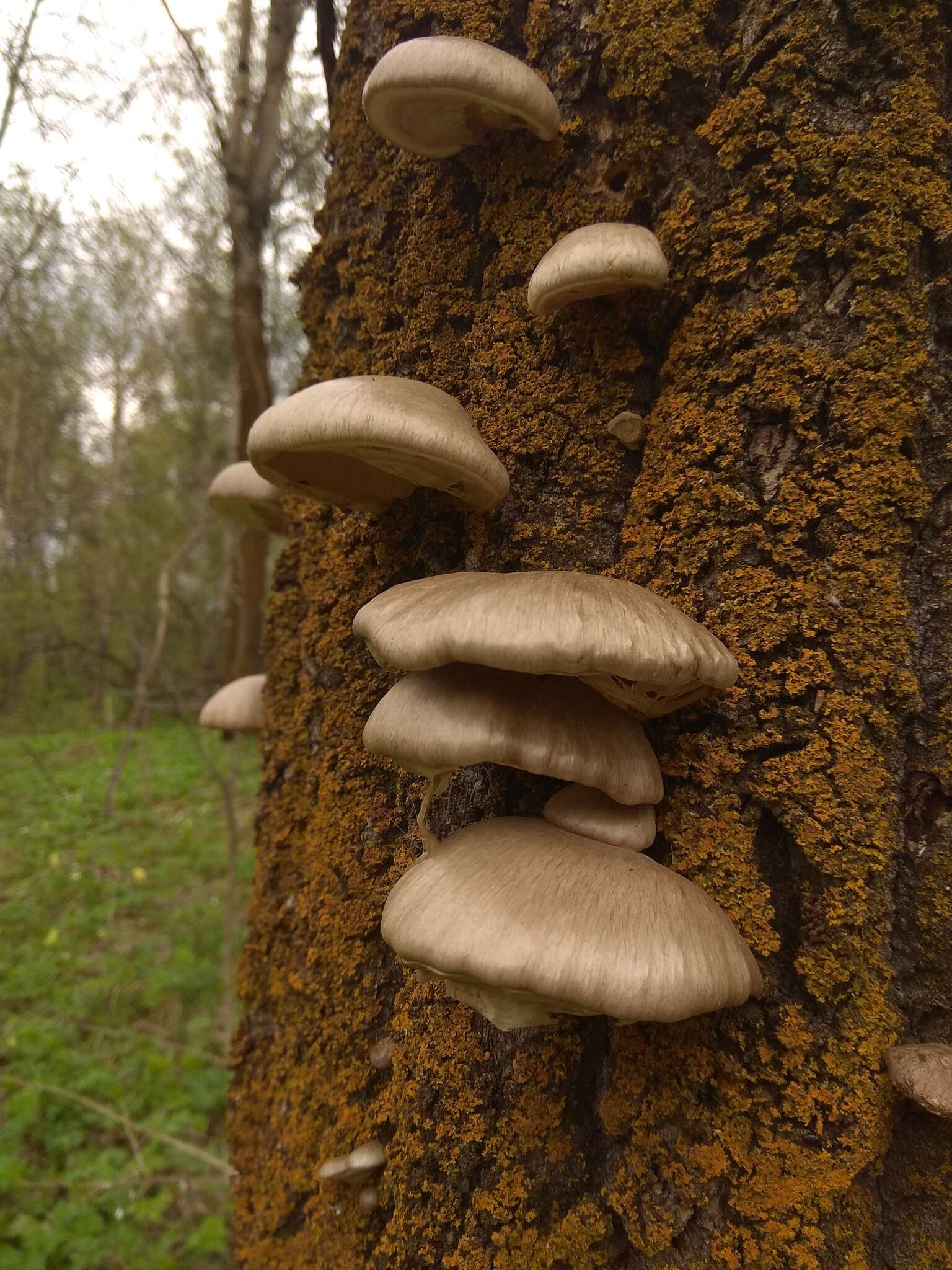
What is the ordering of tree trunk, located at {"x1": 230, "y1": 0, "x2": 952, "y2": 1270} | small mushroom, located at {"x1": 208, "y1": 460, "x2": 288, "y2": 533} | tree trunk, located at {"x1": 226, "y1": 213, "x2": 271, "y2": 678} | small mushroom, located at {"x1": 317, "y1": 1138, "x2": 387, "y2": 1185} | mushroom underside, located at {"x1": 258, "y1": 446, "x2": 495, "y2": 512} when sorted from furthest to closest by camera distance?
tree trunk, located at {"x1": 226, "y1": 213, "x2": 271, "y2": 678} → small mushroom, located at {"x1": 208, "y1": 460, "x2": 288, "y2": 533} → small mushroom, located at {"x1": 317, "y1": 1138, "x2": 387, "y2": 1185} → mushroom underside, located at {"x1": 258, "y1": 446, "x2": 495, "y2": 512} → tree trunk, located at {"x1": 230, "y1": 0, "x2": 952, "y2": 1270}

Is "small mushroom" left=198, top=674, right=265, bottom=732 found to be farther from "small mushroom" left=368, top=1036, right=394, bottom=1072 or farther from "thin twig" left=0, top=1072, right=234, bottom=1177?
"thin twig" left=0, top=1072, right=234, bottom=1177

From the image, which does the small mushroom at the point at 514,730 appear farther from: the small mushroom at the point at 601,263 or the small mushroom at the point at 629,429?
the small mushroom at the point at 601,263

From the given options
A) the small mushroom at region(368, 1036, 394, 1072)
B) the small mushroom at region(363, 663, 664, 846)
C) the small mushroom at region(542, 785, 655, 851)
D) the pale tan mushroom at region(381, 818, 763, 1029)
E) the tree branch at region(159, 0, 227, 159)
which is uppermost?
the tree branch at region(159, 0, 227, 159)

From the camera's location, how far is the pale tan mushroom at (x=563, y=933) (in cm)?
100

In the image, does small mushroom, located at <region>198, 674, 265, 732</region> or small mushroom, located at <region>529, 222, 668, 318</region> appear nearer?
small mushroom, located at <region>529, 222, 668, 318</region>

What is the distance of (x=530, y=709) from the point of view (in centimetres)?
125

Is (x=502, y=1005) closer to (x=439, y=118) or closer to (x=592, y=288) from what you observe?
(x=592, y=288)

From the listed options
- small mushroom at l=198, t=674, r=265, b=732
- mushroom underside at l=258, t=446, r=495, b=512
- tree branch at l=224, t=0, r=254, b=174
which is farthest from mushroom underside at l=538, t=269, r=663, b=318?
tree branch at l=224, t=0, r=254, b=174

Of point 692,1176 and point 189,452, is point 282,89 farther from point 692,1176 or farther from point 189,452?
point 189,452

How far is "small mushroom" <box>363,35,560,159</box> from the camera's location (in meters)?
1.51

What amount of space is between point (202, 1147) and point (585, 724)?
15.5 feet

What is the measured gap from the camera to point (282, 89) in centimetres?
657

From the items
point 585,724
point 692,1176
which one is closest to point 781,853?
point 585,724

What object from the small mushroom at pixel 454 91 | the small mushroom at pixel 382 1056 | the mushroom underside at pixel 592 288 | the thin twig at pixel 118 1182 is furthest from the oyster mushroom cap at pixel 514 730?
the thin twig at pixel 118 1182
